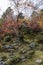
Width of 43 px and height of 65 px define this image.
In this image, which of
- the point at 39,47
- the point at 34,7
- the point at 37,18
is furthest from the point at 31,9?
the point at 39,47

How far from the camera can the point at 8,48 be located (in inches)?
730

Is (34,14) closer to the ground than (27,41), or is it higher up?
higher up

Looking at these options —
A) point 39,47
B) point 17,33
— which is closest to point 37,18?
point 17,33

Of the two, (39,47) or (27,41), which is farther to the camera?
(27,41)

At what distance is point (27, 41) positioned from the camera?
2028cm

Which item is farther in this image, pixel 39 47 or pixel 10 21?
pixel 10 21

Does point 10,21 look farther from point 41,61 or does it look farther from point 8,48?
point 41,61

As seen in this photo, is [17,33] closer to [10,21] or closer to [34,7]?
[10,21]

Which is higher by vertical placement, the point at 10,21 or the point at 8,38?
the point at 10,21

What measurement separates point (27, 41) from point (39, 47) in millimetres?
2636

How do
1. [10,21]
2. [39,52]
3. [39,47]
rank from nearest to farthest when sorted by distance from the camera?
[39,52]
[39,47]
[10,21]

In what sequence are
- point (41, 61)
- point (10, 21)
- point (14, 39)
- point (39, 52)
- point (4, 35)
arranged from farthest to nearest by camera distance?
point (4, 35), point (14, 39), point (10, 21), point (39, 52), point (41, 61)

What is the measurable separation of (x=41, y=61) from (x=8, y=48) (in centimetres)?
496

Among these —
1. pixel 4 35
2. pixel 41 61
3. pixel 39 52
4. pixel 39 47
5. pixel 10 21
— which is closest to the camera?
pixel 41 61
